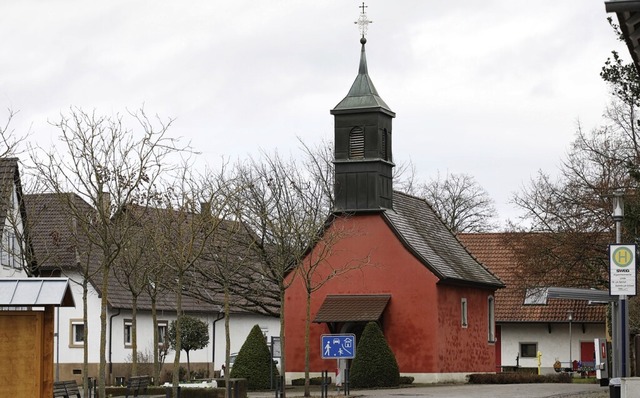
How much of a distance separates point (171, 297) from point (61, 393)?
30624 millimetres

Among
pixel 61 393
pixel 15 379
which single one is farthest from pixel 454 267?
pixel 15 379

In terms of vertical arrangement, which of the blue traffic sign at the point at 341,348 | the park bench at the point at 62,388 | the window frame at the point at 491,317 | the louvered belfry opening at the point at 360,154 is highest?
the louvered belfry opening at the point at 360,154

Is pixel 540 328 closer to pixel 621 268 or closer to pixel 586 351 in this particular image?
pixel 586 351

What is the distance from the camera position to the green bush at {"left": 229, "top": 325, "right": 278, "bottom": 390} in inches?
1677

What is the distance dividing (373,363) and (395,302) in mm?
5137

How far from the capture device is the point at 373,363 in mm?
43500

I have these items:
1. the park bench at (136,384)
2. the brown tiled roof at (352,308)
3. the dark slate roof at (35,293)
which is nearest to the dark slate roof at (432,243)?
the brown tiled roof at (352,308)

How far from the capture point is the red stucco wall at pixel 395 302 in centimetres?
4759

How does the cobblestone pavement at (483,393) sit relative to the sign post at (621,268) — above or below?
below

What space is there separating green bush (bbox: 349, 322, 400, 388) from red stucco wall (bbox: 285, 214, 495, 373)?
3540 millimetres

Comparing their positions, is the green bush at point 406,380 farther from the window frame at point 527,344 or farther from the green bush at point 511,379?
the window frame at point 527,344

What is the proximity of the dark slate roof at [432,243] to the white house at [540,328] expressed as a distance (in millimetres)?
6637

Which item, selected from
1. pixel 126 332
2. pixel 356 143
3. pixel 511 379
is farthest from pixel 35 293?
pixel 126 332

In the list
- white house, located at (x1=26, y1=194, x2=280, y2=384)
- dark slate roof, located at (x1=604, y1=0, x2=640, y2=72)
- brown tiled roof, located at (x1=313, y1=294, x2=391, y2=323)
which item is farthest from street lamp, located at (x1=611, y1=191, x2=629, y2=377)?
white house, located at (x1=26, y1=194, x2=280, y2=384)
